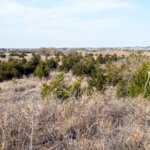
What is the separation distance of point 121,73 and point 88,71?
561 cm

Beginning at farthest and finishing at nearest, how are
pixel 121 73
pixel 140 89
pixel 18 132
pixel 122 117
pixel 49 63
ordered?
pixel 49 63, pixel 121 73, pixel 140 89, pixel 122 117, pixel 18 132

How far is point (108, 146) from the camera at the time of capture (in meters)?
1.82

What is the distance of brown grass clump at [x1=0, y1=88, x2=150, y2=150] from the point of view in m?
1.92

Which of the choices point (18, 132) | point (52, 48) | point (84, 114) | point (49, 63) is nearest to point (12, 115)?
point (18, 132)

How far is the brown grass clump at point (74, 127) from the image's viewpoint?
1.92 metres

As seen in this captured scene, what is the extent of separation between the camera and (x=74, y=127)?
7.79ft

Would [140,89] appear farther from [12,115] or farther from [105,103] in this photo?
[12,115]

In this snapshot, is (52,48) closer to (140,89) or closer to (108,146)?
(140,89)

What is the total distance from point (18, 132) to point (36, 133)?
0.21 m

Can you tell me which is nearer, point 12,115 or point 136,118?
point 12,115

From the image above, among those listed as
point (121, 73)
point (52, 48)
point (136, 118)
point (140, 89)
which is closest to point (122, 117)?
point (136, 118)

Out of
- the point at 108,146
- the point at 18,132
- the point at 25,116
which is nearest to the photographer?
the point at 108,146

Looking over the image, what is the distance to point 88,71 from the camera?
15.5 metres

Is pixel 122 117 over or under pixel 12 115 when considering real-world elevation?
under
